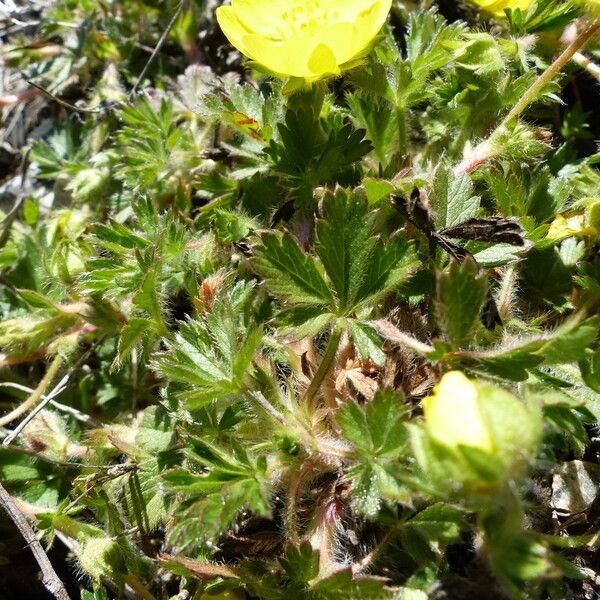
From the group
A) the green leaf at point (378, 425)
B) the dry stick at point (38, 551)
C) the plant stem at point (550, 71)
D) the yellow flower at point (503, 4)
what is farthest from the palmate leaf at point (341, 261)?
the dry stick at point (38, 551)

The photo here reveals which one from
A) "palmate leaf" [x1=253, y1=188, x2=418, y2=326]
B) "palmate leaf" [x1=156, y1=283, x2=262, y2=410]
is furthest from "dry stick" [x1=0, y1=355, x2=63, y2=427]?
"palmate leaf" [x1=253, y1=188, x2=418, y2=326]

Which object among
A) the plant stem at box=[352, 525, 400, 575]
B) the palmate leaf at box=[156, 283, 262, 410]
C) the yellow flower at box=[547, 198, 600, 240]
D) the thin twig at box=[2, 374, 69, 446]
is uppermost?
the yellow flower at box=[547, 198, 600, 240]

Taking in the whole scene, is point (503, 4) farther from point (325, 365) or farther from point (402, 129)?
point (325, 365)

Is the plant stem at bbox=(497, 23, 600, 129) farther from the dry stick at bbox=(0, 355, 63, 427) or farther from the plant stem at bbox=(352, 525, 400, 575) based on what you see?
the dry stick at bbox=(0, 355, 63, 427)

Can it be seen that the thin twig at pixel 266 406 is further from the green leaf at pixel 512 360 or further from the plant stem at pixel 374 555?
the green leaf at pixel 512 360

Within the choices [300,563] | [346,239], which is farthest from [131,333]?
[300,563]
